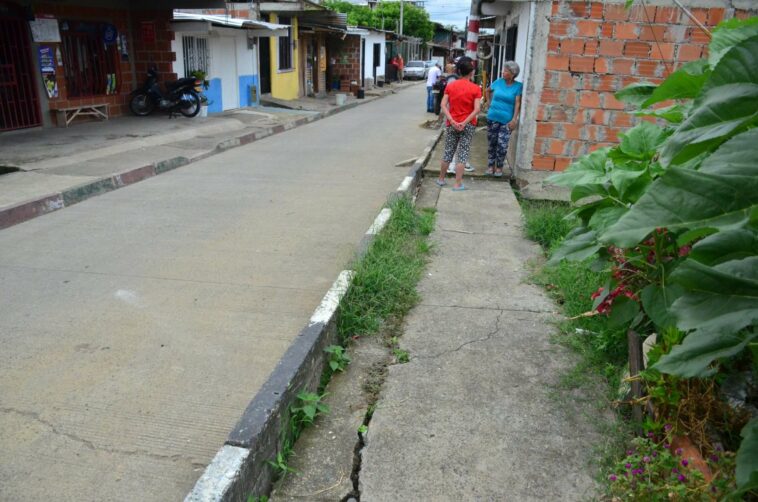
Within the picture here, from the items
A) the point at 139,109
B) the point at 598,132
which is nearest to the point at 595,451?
the point at 598,132

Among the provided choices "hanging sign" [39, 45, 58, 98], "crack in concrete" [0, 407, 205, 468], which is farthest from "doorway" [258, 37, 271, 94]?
"crack in concrete" [0, 407, 205, 468]

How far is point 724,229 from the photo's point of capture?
1148mm

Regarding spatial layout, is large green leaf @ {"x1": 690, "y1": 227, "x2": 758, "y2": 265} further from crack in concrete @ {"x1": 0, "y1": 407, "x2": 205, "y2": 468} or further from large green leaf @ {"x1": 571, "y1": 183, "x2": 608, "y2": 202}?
crack in concrete @ {"x1": 0, "y1": 407, "x2": 205, "y2": 468}

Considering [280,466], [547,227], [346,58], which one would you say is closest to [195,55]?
Answer: [547,227]

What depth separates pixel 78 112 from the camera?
14.1 m

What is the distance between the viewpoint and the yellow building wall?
Result: 74.8ft

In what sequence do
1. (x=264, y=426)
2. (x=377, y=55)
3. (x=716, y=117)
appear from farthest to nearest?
(x=377, y=55)
(x=264, y=426)
(x=716, y=117)

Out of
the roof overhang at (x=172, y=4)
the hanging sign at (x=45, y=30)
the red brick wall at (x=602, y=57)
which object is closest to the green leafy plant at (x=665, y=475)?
the red brick wall at (x=602, y=57)

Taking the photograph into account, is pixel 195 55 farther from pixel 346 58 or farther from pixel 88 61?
pixel 346 58

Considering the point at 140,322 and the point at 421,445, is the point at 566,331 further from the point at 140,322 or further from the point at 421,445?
the point at 140,322

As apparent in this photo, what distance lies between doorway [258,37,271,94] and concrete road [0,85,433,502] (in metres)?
14.3

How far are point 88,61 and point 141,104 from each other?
5.77ft

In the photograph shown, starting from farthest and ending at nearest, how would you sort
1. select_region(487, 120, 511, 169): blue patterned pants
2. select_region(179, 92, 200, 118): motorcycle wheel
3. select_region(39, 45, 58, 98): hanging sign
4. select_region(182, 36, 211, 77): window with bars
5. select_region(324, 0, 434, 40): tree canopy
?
select_region(324, 0, 434, 40): tree canopy, select_region(182, 36, 211, 77): window with bars, select_region(179, 92, 200, 118): motorcycle wheel, select_region(39, 45, 58, 98): hanging sign, select_region(487, 120, 511, 169): blue patterned pants

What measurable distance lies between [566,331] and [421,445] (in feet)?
5.30
